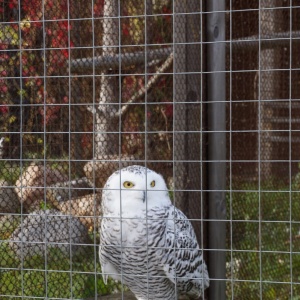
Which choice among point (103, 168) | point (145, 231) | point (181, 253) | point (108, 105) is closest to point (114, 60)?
point (108, 105)

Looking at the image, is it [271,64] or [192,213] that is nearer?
Answer: [192,213]

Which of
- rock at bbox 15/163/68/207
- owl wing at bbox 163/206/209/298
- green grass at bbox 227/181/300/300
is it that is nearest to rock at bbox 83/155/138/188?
rock at bbox 15/163/68/207

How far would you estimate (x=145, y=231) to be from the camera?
7.00 feet

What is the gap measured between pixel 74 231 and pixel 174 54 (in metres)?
0.80

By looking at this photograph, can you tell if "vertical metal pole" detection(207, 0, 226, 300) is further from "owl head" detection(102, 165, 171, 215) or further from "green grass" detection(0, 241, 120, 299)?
"green grass" detection(0, 241, 120, 299)

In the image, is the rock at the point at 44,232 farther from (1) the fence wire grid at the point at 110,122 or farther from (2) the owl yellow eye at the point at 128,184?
(2) the owl yellow eye at the point at 128,184

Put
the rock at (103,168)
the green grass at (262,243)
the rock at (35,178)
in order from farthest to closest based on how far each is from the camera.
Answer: the green grass at (262,243) < the rock at (103,168) < the rock at (35,178)

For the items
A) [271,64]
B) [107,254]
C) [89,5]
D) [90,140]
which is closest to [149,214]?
[107,254]

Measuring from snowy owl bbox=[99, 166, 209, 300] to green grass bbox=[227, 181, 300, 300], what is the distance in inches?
15.2

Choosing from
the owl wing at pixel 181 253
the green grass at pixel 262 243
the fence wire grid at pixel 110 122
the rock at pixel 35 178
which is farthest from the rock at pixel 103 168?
the green grass at pixel 262 243

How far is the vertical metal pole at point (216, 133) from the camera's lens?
2230mm

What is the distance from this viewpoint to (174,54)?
2264mm

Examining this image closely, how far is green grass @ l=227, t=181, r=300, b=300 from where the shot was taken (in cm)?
259

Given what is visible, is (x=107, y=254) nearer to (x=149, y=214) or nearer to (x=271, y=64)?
(x=149, y=214)
